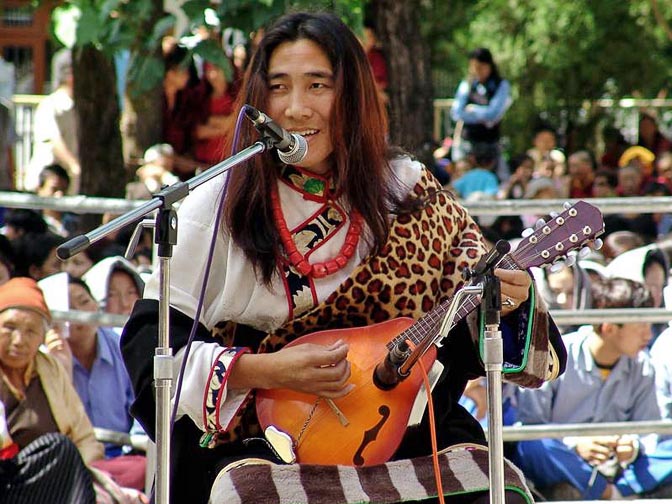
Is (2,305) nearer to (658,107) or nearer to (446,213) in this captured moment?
(446,213)

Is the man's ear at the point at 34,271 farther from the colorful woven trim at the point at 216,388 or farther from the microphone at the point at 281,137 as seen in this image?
the microphone at the point at 281,137

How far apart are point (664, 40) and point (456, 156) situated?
5.41 metres

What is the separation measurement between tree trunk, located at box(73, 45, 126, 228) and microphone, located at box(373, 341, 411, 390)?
16.9 feet

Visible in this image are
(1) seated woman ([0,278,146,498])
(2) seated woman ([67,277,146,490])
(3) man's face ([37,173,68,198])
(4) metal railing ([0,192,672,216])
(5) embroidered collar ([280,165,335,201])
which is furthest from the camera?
(3) man's face ([37,173,68,198])

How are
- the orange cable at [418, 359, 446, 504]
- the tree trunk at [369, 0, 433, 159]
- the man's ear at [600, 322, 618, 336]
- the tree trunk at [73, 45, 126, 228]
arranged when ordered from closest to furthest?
1. the orange cable at [418, 359, 446, 504]
2. the man's ear at [600, 322, 618, 336]
3. the tree trunk at [369, 0, 433, 159]
4. the tree trunk at [73, 45, 126, 228]

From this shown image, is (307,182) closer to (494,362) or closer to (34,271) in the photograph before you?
(494,362)

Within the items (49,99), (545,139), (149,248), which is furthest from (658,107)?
(149,248)

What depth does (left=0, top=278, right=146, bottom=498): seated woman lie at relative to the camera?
5.02 metres

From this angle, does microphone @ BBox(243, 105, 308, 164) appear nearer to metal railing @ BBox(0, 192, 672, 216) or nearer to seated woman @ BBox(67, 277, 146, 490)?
metal railing @ BBox(0, 192, 672, 216)

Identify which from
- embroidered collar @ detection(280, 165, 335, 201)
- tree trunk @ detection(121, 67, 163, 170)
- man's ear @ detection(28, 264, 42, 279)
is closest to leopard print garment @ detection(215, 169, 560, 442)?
embroidered collar @ detection(280, 165, 335, 201)

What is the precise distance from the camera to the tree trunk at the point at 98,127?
8227 millimetres

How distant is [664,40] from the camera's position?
53.7ft

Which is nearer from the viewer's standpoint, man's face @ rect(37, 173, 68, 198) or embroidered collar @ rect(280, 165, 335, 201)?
embroidered collar @ rect(280, 165, 335, 201)

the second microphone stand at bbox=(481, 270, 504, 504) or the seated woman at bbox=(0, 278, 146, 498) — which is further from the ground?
the second microphone stand at bbox=(481, 270, 504, 504)
